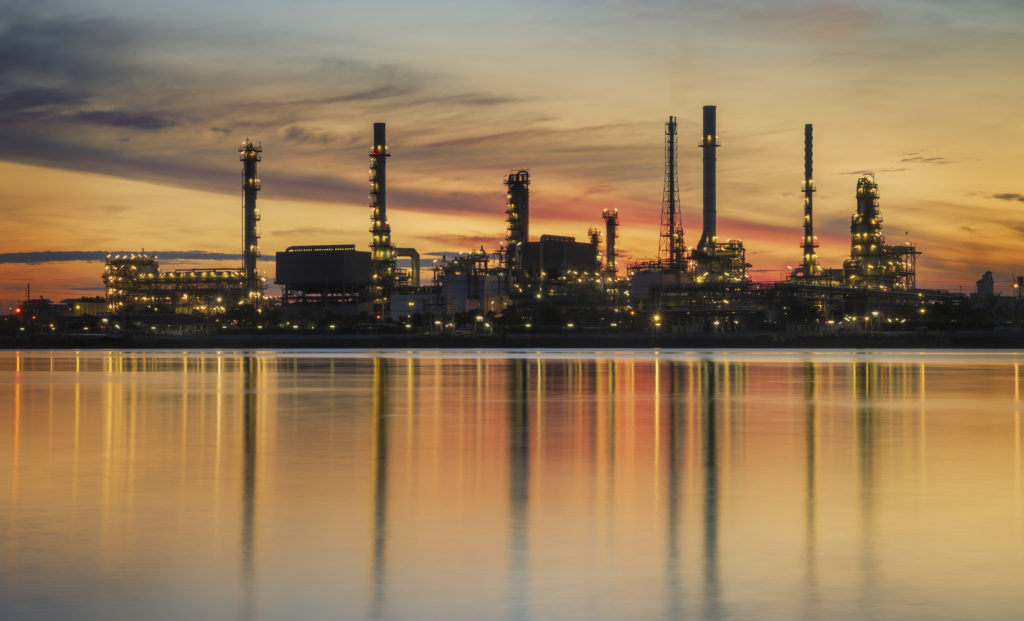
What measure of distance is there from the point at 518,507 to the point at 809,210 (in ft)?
401

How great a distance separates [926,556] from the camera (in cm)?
884

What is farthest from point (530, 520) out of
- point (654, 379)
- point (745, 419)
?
point (654, 379)

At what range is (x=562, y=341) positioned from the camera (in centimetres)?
11631

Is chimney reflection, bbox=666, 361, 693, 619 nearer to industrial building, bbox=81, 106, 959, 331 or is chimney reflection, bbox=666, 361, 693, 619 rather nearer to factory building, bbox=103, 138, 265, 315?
industrial building, bbox=81, 106, 959, 331

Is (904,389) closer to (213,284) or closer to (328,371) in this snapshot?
(328,371)

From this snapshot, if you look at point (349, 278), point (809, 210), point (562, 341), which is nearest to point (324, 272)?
point (349, 278)

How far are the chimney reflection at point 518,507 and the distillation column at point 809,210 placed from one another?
107540mm

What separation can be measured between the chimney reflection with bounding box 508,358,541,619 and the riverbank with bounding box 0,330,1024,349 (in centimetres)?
8768

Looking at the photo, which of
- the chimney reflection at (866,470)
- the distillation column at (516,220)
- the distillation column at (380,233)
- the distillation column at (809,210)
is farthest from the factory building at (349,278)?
the chimney reflection at (866,470)

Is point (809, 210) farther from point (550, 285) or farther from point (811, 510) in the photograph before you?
point (811, 510)

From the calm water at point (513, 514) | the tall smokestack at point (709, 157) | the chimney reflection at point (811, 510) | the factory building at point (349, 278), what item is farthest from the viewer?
the factory building at point (349, 278)

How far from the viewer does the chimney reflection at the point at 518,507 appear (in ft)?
24.8

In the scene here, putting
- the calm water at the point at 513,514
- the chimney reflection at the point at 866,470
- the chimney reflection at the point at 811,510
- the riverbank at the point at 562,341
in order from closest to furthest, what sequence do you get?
the calm water at the point at 513,514 < the chimney reflection at the point at 811,510 < the chimney reflection at the point at 866,470 < the riverbank at the point at 562,341

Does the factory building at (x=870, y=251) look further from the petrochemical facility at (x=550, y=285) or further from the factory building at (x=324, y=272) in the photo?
the factory building at (x=324, y=272)
